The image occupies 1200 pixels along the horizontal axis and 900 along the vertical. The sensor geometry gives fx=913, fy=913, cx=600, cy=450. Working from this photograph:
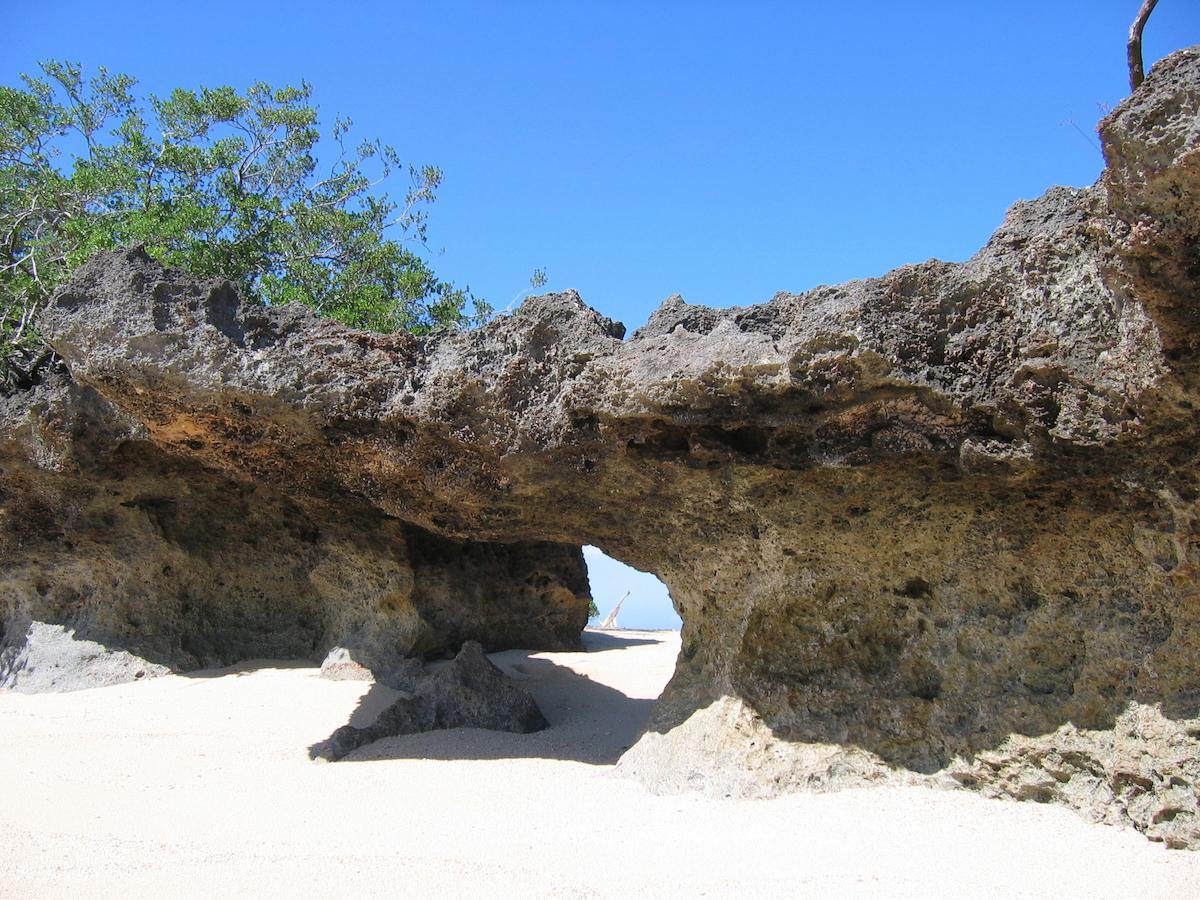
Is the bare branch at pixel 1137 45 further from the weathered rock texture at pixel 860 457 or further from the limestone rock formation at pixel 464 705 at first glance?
the limestone rock formation at pixel 464 705

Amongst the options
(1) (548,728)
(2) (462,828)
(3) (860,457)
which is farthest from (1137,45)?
(1) (548,728)

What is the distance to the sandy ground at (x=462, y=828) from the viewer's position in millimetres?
3748

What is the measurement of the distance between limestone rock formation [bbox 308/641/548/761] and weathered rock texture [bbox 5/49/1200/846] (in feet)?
3.67

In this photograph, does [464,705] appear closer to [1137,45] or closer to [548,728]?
[548,728]

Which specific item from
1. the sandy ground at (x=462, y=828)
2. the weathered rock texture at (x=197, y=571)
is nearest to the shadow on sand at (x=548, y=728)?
the sandy ground at (x=462, y=828)

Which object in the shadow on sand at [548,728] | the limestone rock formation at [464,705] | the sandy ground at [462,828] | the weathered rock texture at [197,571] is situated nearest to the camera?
the sandy ground at [462,828]

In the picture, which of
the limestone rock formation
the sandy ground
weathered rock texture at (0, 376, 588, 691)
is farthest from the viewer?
weathered rock texture at (0, 376, 588, 691)

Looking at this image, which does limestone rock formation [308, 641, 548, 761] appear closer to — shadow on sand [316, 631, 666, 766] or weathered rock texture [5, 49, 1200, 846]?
shadow on sand [316, 631, 666, 766]

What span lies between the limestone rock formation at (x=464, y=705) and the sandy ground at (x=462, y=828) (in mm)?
146

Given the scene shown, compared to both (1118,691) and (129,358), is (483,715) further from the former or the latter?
(1118,691)

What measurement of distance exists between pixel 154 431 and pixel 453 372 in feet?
7.01

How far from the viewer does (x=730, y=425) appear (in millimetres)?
4723

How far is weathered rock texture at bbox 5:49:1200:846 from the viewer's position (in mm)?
3857

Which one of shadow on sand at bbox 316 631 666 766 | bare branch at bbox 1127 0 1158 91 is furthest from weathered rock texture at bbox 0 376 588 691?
bare branch at bbox 1127 0 1158 91
